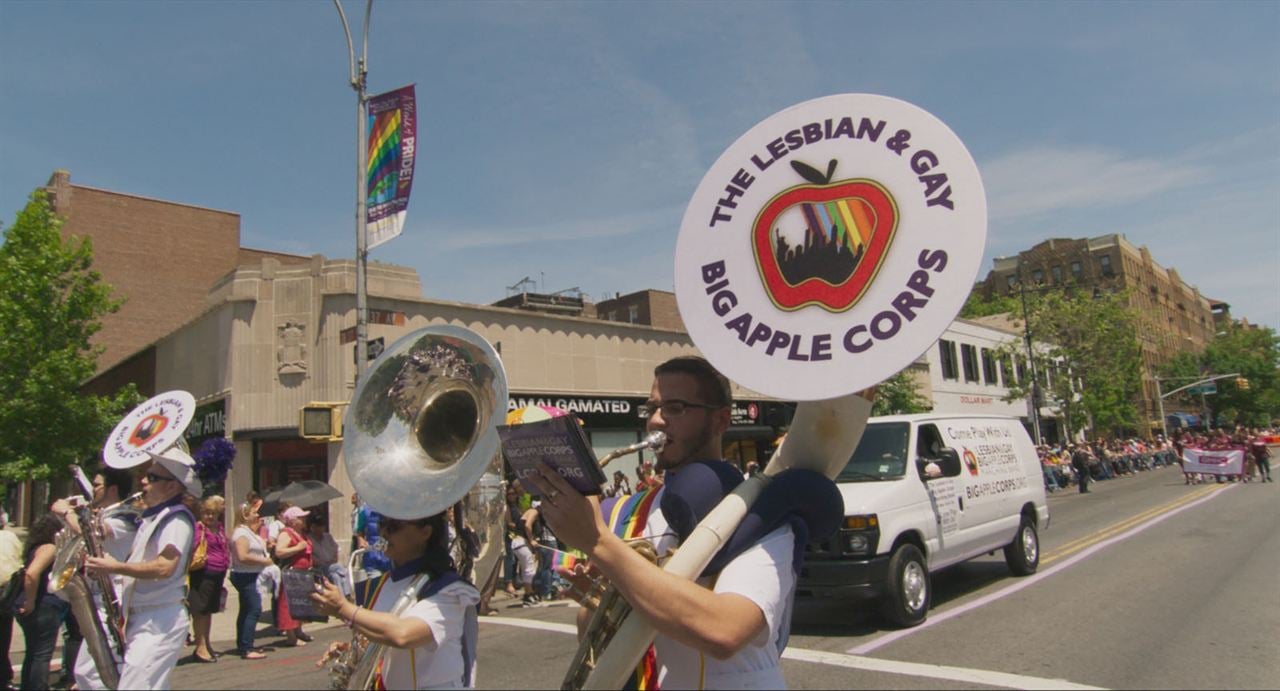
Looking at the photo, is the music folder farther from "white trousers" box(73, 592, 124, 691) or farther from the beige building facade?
the beige building facade

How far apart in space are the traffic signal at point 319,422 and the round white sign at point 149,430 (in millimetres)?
5503

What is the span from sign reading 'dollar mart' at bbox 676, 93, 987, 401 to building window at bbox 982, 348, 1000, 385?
147 ft

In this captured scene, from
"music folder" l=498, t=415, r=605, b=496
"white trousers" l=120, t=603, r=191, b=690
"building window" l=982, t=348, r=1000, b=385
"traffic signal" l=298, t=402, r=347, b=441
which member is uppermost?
"building window" l=982, t=348, r=1000, b=385

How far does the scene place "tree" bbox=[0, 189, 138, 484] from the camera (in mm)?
17641

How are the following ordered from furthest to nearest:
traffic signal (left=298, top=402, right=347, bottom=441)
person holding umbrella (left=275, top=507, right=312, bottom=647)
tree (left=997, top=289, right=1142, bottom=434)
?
1. tree (left=997, top=289, right=1142, bottom=434)
2. traffic signal (left=298, top=402, right=347, bottom=441)
3. person holding umbrella (left=275, top=507, right=312, bottom=647)

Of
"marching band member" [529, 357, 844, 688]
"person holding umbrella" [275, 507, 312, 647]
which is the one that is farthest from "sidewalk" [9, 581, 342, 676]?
"marching band member" [529, 357, 844, 688]

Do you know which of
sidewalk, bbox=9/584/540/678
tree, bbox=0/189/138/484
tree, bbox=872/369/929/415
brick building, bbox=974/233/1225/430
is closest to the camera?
sidewalk, bbox=9/584/540/678

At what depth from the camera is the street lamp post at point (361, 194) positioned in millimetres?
11953

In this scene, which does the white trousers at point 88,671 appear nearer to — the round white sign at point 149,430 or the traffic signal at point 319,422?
the round white sign at point 149,430

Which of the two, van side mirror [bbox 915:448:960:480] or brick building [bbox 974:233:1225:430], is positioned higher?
brick building [bbox 974:233:1225:430]

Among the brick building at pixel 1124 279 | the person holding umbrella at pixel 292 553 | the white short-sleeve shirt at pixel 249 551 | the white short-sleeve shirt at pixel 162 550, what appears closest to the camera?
the white short-sleeve shirt at pixel 162 550

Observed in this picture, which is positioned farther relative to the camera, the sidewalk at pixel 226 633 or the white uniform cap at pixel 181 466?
the sidewalk at pixel 226 633

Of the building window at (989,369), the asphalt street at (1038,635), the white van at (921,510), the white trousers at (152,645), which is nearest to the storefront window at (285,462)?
the asphalt street at (1038,635)

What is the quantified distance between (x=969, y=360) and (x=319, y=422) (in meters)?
38.4
